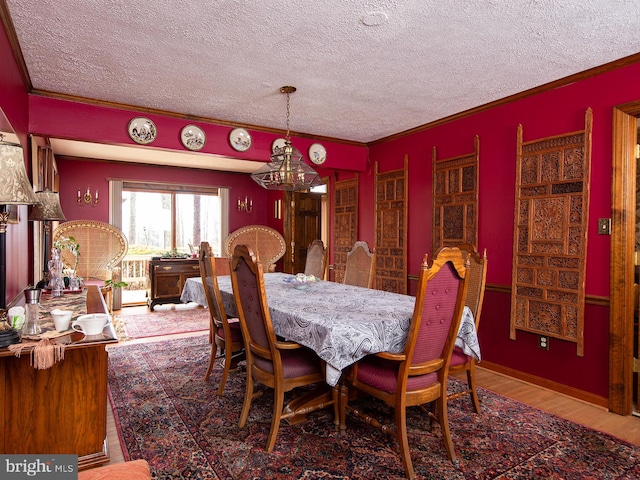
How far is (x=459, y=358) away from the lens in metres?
2.61

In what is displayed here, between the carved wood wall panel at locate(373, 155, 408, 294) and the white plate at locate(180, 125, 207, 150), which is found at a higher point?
the white plate at locate(180, 125, 207, 150)

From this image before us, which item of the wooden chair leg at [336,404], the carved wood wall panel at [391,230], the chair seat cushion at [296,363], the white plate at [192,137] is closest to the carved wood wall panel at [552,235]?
the carved wood wall panel at [391,230]

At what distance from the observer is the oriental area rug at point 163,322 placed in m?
4.97

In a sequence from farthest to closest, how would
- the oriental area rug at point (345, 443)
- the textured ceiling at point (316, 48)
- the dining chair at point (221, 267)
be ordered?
the dining chair at point (221, 267), the textured ceiling at point (316, 48), the oriental area rug at point (345, 443)

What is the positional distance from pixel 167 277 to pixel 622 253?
571 centimetres

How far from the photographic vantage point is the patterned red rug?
502 cm

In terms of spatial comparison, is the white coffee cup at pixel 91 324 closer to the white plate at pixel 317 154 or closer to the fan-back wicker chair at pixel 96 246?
the white plate at pixel 317 154

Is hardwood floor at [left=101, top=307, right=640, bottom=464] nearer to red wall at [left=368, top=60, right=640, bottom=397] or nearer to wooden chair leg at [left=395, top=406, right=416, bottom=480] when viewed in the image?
red wall at [left=368, top=60, right=640, bottom=397]

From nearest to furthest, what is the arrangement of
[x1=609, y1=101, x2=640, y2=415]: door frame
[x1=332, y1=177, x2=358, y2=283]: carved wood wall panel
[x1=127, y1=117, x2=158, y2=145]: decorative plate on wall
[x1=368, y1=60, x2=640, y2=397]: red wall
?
1. [x1=609, y1=101, x2=640, y2=415]: door frame
2. [x1=368, y1=60, x2=640, y2=397]: red wall
3. [x1=127, y1=117, x2=158, y2=145]: decorative plate on wall
4. [x1=332, y1=177, x2=358, y2=283]: carved wood wall panel

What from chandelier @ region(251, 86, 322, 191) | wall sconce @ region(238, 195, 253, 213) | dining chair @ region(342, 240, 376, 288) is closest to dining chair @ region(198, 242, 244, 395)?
chandelier @ region(251, 86, 322, 191)

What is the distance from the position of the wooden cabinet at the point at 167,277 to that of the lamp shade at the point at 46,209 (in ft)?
10.4

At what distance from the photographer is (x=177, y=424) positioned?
8.43ft

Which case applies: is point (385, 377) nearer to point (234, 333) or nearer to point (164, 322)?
point (234, 333)

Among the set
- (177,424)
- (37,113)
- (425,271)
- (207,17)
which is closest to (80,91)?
(37,113)
